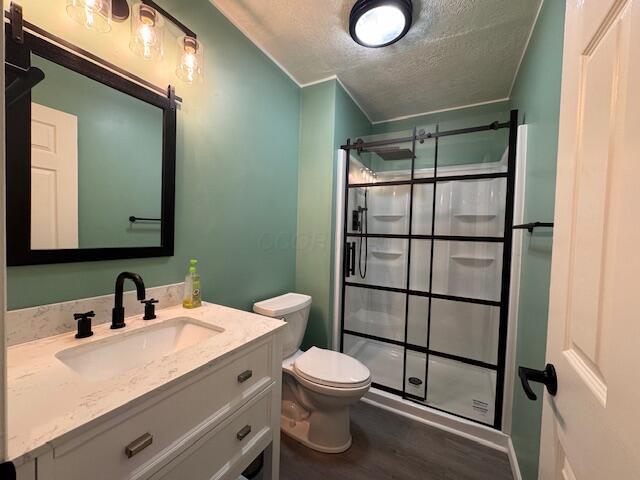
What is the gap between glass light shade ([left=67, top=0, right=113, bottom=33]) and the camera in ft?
2.96

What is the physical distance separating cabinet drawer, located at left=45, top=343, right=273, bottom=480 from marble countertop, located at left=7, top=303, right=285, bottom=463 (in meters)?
0.04

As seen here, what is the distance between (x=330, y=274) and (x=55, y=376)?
1.59m

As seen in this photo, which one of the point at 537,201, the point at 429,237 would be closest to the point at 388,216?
the point at 429,237

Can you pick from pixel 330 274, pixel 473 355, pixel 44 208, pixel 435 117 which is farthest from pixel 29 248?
pixel 435 117

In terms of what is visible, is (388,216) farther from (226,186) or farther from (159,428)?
(159,428)

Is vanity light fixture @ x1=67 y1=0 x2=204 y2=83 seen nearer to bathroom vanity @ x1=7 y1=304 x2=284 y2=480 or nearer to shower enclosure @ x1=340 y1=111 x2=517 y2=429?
bathroom vanity @ x1=7 y1=304 x2=284 y2=480

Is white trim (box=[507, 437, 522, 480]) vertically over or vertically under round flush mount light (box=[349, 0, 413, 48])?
under

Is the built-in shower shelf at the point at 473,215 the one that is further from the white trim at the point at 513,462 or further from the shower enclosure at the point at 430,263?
the white trim at the point at 513,462

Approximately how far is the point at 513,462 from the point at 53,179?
255cm

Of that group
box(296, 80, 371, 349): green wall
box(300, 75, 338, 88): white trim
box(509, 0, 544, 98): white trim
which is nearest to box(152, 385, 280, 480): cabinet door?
box(296, 80, 371, 349): green wall

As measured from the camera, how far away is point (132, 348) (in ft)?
3.22

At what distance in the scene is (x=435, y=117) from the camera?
250cm

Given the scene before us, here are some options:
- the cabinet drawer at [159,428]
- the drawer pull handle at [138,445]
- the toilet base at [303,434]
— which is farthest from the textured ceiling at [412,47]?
the toilet base at [303,434]

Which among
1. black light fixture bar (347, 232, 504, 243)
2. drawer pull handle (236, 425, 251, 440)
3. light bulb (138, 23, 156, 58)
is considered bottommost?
drawer pull handle (236, 425, 251, 440)
